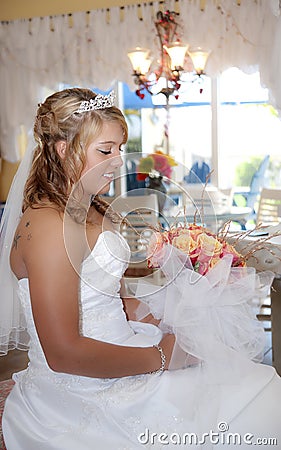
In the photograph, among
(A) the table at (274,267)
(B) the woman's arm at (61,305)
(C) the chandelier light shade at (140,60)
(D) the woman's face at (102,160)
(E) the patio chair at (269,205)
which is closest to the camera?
(B) the woman's arm at (61,305)

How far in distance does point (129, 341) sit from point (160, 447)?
0.94ft

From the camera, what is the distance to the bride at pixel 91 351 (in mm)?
1373

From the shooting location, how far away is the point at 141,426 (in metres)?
1.41

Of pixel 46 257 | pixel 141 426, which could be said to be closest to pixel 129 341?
pixel 141 426

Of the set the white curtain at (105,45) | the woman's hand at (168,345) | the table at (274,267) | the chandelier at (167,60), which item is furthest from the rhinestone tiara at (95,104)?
the white curtain at (105,45)

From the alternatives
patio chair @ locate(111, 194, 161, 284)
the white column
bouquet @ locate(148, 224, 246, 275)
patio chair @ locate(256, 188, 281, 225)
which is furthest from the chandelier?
bouquet @ locate(148, 224, 246, 275)

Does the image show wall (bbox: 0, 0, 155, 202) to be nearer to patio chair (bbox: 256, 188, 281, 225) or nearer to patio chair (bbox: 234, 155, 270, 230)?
patio chair (bbox: 234, 155, 270, 230)

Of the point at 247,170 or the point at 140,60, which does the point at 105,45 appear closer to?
the point at 140,60

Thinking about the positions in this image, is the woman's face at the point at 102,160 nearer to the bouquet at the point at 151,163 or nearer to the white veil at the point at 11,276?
the bouquet at the point at 151,163

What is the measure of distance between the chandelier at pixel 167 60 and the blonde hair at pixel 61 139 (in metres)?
3.24

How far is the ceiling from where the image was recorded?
595 centimetres

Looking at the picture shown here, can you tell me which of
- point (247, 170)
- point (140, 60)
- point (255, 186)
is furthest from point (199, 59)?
point (255, 186)

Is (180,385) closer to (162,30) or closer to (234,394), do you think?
(234,394)

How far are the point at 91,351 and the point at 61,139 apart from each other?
492 mm
